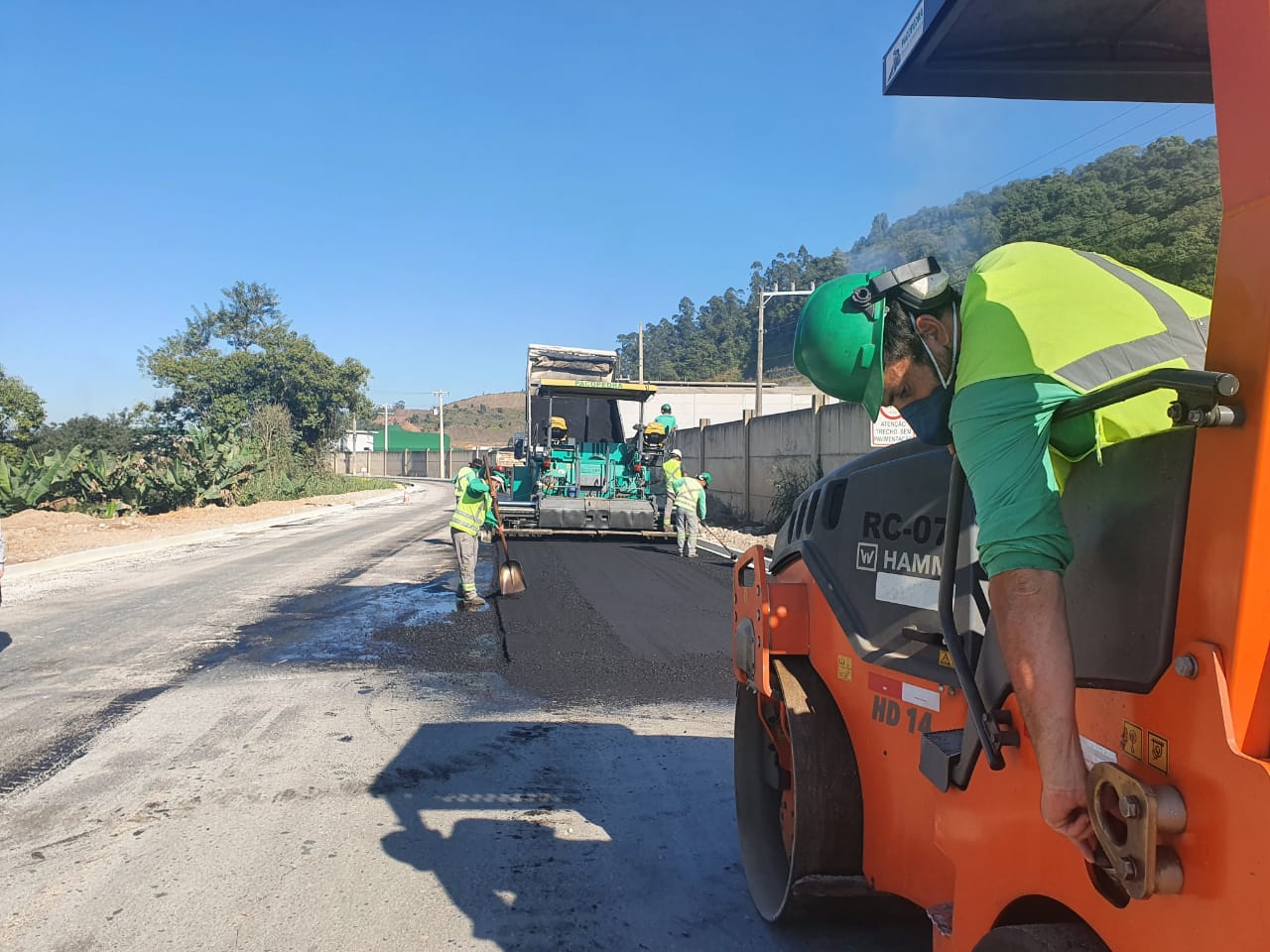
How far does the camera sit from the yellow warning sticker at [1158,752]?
1.25m

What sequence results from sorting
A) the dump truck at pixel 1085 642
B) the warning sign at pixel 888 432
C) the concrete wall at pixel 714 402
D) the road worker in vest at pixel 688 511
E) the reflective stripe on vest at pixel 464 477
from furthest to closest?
the concrete wall at pixel 714 402 → the road worker in vest at pixel 688 511 → the warning sign at pixel 888 432 → the reflective stripe on vest at pixel 464 477 → the dump truck at pixel 1085 642

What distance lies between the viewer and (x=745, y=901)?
10.5ft

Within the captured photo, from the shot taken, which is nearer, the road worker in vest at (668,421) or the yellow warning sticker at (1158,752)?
the yellow warning sticker at (1158,752)

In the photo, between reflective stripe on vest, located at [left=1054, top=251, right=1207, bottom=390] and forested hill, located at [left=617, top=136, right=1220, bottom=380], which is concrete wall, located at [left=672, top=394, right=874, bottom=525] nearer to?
forested hill, located at [left=617, top=136, right=1220, bottom=380]

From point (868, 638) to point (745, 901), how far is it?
1.35 metres

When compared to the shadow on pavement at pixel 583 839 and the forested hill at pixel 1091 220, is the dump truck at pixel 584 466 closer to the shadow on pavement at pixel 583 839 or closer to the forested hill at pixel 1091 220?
the shadow on pavement at pixel 583 839

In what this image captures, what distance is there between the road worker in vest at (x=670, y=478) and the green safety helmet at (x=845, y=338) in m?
12.6

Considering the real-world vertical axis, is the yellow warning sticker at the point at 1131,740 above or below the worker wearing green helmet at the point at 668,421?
below

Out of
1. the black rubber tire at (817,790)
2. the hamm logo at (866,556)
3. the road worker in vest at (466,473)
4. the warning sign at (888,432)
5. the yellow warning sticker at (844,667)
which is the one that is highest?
the warning sign at (888,432)

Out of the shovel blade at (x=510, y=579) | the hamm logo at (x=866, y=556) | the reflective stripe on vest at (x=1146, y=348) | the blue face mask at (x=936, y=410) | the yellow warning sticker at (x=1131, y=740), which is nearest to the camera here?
the yellow warning sticker at (x=1131, y=740)

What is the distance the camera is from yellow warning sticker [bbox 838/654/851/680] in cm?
255

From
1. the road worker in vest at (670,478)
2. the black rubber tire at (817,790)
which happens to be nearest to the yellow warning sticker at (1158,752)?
the black rubber tire at (817,790)

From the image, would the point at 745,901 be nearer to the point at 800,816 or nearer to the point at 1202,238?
the point at 800,816

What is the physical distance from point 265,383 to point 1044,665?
166 feet
